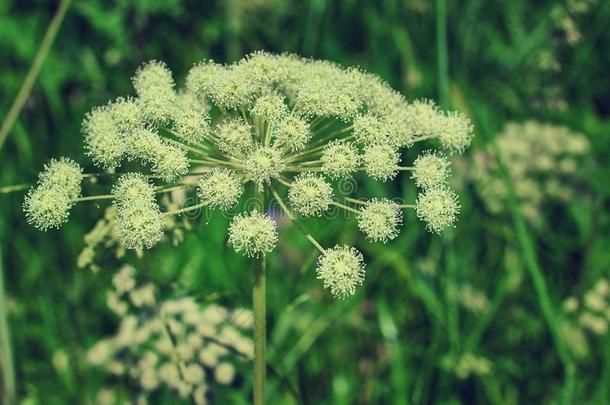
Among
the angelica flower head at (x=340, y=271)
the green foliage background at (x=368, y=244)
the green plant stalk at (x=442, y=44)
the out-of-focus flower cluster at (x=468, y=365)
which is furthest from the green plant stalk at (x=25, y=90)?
the out-of-focus flower cluster at (x=468, y=365)

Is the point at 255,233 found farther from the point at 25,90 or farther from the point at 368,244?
the point at 368,244

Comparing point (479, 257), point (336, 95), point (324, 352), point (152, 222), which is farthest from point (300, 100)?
point (479, 257)

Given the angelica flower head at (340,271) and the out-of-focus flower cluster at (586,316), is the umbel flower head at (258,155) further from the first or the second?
the out-of-focus flower cluster at (586,316)

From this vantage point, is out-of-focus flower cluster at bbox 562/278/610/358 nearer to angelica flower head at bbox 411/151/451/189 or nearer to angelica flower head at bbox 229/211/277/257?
angelica flower head at bbox 411/151/451/189

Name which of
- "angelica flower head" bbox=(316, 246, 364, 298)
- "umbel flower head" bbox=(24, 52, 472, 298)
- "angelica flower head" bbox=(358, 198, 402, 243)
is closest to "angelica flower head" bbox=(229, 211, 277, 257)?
"umbel flower head" bbox=(24, 52, 472, 298)

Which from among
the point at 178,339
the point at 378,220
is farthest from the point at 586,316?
the point at 178,339

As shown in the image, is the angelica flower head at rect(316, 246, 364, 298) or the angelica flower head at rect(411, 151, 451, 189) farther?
the angelica flower head at rect(411, 151, 451, 189)
